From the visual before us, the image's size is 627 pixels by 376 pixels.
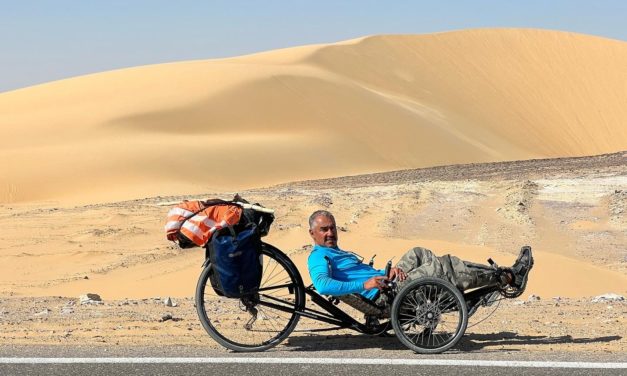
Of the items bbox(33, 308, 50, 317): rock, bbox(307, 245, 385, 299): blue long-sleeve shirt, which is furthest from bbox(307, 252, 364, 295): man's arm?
bbox(33, 308, 50, 317): rock

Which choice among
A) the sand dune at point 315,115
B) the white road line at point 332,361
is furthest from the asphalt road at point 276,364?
the sand dune at point 315,115

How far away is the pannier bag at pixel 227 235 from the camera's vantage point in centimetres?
682

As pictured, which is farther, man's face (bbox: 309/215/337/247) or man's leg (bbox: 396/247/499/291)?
man's face (bbox: 309/215/337/247)

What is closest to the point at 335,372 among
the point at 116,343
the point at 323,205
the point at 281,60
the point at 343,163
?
the point at 116,343

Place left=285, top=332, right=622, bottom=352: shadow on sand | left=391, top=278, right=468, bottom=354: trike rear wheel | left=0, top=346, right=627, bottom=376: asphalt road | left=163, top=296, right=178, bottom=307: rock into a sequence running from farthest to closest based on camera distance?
left=163, top=296, right=178, bottom=307: rock
left=285, top=332, right=622, bottom=352: shadow on sand
left=391, top=278, right=468, bottom=354: trike rear wheel
left=0, top=346, right=627, bottom=376: asphalt road

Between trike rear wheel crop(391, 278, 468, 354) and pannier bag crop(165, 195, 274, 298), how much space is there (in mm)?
1013

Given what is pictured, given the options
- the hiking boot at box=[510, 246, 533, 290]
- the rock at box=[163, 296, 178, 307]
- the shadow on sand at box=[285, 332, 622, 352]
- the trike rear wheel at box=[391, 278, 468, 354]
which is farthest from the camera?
the rock at box=[163, 296, 178, 307]

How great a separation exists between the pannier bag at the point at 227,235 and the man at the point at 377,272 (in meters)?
0.39

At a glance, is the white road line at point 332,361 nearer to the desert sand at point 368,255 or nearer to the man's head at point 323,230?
the desert sand at point 368,255

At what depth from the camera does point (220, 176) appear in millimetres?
41188

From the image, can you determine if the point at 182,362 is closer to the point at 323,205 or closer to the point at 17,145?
the point at 323,205

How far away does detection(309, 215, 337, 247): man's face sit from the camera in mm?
6996

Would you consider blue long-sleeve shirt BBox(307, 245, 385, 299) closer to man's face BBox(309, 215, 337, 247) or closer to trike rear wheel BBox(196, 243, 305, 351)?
man's face BBox(309, 215, 337, 247)

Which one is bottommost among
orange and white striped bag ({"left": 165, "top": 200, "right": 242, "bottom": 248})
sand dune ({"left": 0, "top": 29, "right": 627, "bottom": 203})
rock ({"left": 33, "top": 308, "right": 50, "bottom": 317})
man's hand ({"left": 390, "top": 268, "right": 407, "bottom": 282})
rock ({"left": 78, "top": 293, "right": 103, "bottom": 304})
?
rock ({"left": 33, "top": 308, "right": 50, "bottom": 317})
